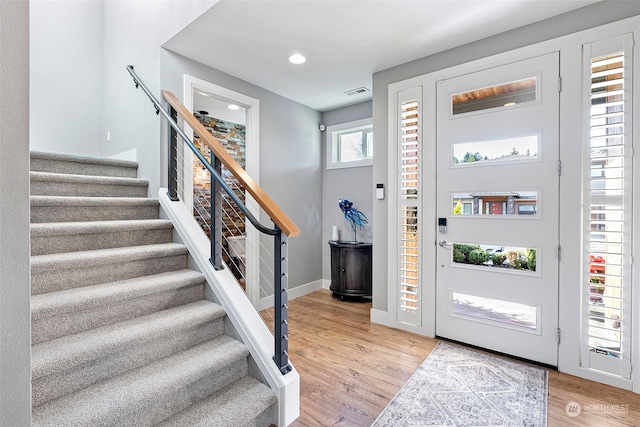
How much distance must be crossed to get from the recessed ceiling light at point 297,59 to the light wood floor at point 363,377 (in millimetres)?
2671

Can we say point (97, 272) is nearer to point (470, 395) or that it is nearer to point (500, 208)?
point (470, 395)

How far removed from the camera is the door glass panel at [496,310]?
243 cm

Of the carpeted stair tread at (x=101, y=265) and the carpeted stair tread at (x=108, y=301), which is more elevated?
the carpeted stair tread at (x=101, y=265)

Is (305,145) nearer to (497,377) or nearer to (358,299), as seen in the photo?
(358,299)

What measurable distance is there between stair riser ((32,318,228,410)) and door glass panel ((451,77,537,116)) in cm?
265

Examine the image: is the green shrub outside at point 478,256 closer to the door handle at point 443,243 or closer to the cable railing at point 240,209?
the door handle at point 443,243

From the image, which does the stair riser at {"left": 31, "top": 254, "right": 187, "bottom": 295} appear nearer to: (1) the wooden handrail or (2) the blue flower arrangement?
(1) the wooden handrail

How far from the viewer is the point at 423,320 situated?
2.95 m

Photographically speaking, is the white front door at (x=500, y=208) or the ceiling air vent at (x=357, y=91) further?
the ceiling air vent at (x=357, y=91)

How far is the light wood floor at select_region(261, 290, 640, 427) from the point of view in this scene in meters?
1.82

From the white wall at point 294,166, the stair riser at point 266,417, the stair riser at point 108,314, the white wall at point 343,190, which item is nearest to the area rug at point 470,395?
the stair riser at point 266,417

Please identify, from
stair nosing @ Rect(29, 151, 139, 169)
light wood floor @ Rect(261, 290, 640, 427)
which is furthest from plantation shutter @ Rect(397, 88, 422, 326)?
stair nosing @ Rect(29, 151, 139, 169)

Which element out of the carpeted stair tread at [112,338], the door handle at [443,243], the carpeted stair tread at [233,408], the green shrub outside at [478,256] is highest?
the door handle at [443,243]

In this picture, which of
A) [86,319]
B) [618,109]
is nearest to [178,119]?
[86,319]
